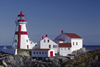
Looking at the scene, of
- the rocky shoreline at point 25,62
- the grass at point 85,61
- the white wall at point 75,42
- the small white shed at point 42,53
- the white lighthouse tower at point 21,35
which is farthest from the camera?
the white wall at point 75,42

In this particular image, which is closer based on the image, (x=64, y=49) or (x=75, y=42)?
(x=64, y=49)

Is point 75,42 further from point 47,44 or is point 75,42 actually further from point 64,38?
point 47,44

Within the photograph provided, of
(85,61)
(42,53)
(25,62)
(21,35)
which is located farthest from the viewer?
(21,35)

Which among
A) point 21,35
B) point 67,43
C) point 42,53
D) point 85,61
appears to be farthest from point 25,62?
point 85,61

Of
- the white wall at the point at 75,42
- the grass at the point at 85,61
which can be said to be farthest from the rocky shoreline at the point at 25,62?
the grass at the point at 85,61

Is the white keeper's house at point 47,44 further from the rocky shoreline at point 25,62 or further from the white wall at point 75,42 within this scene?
the rocky shoreline at point 25,62

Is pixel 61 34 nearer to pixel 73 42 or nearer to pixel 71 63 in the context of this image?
pixel 73 42

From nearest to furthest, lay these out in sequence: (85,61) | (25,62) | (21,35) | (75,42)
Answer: (85,61)
(25,62)
(21,35)
(75,42)

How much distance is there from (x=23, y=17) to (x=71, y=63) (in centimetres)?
2388

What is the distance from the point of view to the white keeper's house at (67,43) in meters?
43.8

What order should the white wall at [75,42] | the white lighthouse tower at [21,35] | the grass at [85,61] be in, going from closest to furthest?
the grass at [85,61] < the white lighthouse tower at [21,35] < the white wall at [75,42]

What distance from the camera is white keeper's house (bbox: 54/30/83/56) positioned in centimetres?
4378

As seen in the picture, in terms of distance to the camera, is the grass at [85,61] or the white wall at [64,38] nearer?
the grass at [85,61]

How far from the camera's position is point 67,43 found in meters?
44.3
